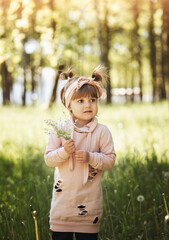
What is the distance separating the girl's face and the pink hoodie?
90 mm

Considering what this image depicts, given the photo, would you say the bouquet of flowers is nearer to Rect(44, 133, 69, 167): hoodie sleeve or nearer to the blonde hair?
Rect(44, 133, 69, 167): hoodie sleeve

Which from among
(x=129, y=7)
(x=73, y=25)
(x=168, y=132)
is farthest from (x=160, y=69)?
(x=168, y=132)

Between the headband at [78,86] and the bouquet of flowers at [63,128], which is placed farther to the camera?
the headband at [78,86]

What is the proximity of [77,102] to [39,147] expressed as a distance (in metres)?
3.39

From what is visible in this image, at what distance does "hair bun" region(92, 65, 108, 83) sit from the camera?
2.30m

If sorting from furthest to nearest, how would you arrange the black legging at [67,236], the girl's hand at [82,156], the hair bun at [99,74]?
the hair bun at [99,74] → the black legging at [67,236] → the girl's hand at [82,156]

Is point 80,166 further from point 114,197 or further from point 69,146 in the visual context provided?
point 114,197

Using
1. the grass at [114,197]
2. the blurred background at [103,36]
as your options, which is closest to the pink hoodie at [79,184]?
the grass at [114,197]

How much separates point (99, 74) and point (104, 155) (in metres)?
0.63

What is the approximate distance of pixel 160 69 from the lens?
18922 mm

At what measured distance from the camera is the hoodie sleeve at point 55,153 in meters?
2.03

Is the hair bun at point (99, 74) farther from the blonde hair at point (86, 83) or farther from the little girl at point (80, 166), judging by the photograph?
the little girl at point (80, 166)

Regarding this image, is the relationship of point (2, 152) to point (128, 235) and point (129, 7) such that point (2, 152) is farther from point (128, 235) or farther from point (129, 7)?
point (129, 7)

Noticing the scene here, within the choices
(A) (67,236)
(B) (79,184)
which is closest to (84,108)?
(B) (79,184)
